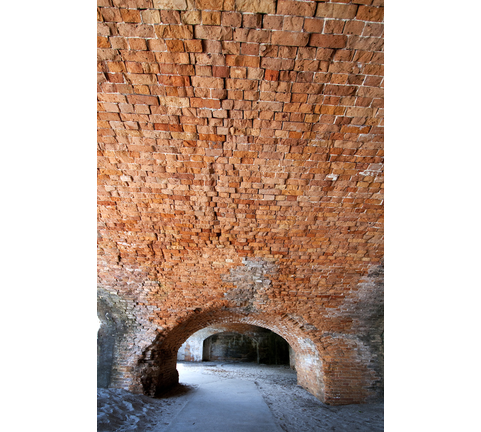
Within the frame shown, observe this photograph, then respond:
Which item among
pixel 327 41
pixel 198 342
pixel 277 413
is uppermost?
pixel 327 41

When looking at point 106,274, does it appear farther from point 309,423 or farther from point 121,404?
point 309,423

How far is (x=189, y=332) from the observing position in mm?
7469

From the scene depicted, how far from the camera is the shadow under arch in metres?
6.09

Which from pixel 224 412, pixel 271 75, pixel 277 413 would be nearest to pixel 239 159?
pixel 271 75

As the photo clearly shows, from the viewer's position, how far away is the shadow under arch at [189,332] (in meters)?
6.09

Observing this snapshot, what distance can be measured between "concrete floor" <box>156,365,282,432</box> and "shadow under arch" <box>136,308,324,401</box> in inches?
38.2

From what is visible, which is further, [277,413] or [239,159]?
[277,413]

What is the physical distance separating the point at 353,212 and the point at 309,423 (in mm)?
4846

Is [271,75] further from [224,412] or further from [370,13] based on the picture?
[224,412]

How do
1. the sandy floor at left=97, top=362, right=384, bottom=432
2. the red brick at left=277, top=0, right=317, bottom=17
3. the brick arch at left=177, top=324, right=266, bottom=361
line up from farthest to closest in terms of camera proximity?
the brick arch at left=177, top=324, right=266, bottom=361
the sandy floor at left=97, top=362, right=384, bottom=432
the red brick at left=277, top=0, right=317, bottom=17

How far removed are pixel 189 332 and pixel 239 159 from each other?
650 cm

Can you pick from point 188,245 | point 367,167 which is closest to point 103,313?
point 188,245

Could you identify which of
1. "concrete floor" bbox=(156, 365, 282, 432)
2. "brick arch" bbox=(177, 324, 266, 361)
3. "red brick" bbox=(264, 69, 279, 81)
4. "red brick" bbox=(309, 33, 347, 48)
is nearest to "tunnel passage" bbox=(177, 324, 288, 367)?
"brick arch" bbox=(177, 324, 266, 361)

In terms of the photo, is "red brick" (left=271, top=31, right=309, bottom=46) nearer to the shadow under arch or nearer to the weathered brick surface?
the weathered brick surface
